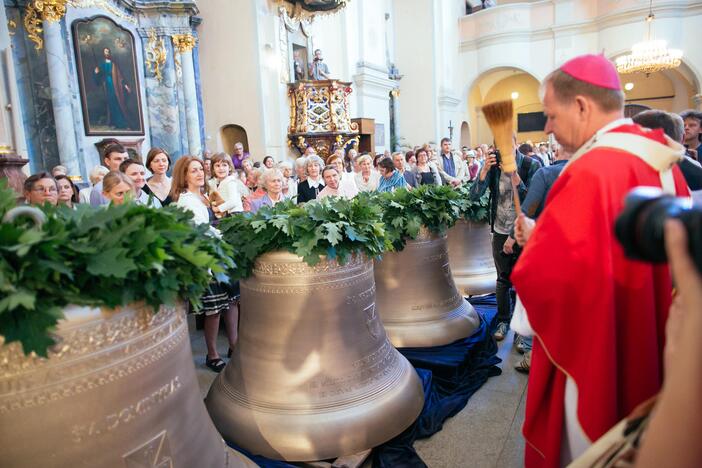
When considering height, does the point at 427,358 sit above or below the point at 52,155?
below

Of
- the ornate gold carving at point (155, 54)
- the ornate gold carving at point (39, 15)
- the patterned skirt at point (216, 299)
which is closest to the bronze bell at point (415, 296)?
the patterned skirt at point (216, 299)

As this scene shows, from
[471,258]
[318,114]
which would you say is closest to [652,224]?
[471,258]

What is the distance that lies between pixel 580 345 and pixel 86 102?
1081cm

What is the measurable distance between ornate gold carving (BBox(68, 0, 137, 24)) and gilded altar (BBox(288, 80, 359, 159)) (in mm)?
4020

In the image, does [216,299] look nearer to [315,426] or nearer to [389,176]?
[315,426]

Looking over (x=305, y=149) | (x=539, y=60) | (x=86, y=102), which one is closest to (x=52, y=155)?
(x=86, y=102)

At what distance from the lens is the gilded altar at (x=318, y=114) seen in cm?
1258

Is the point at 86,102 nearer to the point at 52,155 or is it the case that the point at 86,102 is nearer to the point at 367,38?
the point at 52,155

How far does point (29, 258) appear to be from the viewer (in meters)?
1.44

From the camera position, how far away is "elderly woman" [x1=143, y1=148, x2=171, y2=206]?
4.66 meters

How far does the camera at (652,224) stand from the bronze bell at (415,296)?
3228 millimetres

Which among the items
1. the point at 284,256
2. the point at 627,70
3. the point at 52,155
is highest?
the point at 627,70

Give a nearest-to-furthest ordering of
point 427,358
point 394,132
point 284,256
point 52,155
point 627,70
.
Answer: point 284,256 < point 427,358 < point 52,155 < point 627,70 < point 394,132

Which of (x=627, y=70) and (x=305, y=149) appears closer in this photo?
(x=305, y=149)
